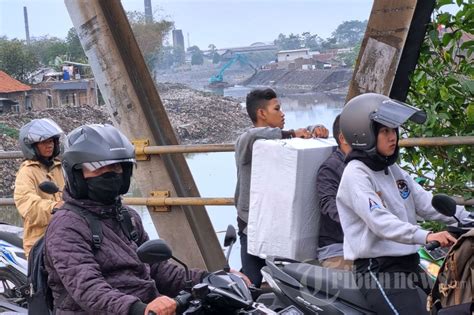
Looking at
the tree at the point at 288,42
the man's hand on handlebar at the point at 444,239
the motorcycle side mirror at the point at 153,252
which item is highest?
the tree at the point at 288,42

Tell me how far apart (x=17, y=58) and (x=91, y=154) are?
3723mm

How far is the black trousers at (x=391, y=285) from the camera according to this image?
446 cm

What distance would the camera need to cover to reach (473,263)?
3775mm

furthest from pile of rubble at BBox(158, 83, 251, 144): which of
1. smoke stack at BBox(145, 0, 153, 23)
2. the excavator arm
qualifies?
smoke stack at BBox(145, 0, 153, 23)

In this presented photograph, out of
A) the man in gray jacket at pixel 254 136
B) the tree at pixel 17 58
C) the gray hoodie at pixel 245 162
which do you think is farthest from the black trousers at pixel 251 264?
the tree at pixel 17 58

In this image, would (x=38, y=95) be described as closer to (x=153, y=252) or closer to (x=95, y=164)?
(x=95, y=164)

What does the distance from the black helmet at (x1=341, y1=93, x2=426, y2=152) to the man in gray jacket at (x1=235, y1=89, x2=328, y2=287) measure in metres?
1.09

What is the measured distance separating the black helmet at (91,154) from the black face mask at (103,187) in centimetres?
4

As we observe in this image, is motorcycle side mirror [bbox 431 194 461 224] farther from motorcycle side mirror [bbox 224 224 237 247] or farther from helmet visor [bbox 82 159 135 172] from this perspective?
helmet visor [bbox 82 159 135 172]

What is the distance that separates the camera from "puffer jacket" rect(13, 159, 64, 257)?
257 inches

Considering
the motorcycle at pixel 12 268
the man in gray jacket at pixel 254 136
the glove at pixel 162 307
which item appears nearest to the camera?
the glove at pixel 162 307

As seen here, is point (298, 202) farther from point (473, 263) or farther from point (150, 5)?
point (150, 5)

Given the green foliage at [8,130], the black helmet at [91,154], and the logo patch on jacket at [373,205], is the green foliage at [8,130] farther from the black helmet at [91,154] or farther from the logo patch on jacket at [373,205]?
the logo patch on jacket at [373,205]

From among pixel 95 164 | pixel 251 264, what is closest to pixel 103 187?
pixel 95 164
